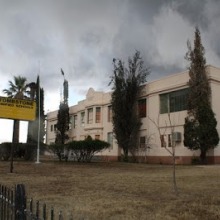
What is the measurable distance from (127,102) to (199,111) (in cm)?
1022

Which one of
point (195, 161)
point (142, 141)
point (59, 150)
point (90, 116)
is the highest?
point (90, 116)

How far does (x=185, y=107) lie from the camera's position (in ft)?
126

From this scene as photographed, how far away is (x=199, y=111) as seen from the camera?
35.5 m

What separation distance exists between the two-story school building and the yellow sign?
36.4 feet

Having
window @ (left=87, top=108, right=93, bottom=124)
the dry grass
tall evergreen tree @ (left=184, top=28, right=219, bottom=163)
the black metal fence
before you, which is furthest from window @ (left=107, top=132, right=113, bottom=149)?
the black metal fence

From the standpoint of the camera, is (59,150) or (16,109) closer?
(16,109)

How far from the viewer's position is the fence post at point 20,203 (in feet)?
17.9

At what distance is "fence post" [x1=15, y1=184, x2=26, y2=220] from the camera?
Answer: 545 cm

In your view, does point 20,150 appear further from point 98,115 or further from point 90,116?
point 90,116

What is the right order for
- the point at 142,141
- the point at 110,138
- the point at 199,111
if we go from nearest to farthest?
1. the point at 199,111
2. the point at 142,141
3. the point at 110,138

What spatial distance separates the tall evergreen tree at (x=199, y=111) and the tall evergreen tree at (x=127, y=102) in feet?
26.6

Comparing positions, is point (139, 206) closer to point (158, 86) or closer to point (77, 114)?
point (158, 86)

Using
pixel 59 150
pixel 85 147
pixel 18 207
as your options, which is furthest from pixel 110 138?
pixel 18 207

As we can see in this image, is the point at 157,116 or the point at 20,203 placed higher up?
the point at 157,116
